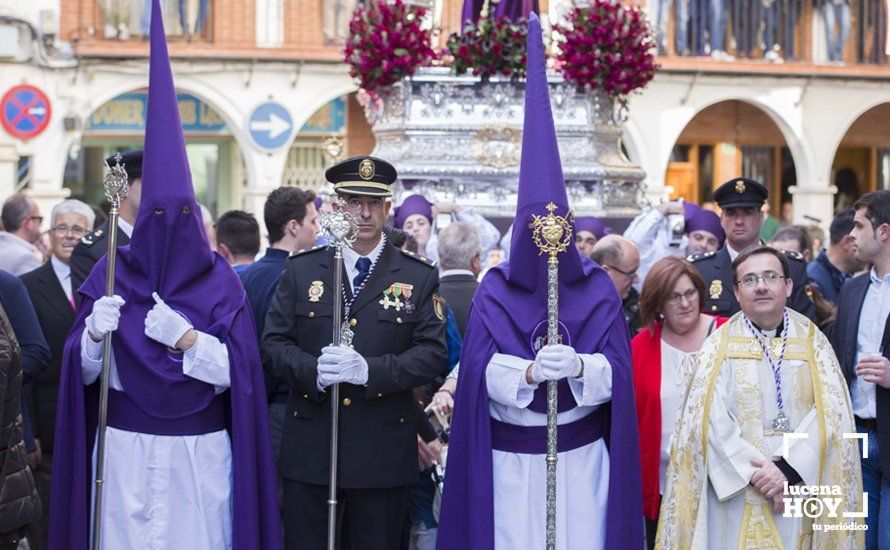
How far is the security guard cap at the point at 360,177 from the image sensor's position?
211 inches

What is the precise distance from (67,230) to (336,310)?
8.91 ft

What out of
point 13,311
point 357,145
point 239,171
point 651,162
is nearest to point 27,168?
point 239,171

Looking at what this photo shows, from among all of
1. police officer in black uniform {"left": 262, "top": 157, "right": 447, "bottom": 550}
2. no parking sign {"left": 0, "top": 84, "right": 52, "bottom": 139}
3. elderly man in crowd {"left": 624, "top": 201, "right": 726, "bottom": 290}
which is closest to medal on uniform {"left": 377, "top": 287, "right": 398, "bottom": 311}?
police officer in black uniform {"left": 262, "top": 157, "right": 447, "bottom": 550}

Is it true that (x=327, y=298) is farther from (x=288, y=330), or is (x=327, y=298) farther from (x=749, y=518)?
(x=749, y=518)

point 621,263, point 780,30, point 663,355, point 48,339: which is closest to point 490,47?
point 621,263

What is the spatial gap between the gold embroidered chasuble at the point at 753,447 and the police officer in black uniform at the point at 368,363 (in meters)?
1.05

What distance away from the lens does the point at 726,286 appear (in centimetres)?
664

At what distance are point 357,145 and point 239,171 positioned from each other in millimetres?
2036

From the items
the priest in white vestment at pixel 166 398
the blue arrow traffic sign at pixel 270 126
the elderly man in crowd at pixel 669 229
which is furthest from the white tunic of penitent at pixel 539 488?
the blue arrow traffic sign at pixel 270 126

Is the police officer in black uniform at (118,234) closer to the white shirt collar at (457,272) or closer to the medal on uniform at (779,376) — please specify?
the white shirt collar at (457,272)

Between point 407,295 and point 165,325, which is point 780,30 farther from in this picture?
point 165,325

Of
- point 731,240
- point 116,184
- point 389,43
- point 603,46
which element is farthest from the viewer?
point 603,46

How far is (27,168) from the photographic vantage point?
19203 millimetres

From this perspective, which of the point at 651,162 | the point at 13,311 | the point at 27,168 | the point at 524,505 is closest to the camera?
the point at 524,505
